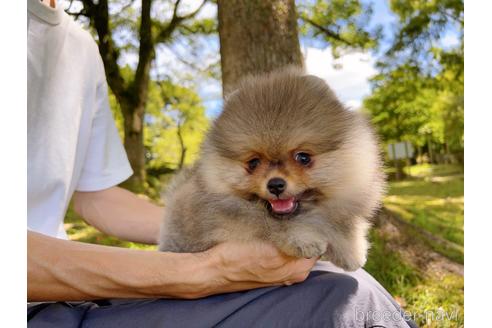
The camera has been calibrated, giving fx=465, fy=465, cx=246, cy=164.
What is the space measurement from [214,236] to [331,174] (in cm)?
46

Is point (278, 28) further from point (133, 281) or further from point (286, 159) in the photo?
point (133, 281)

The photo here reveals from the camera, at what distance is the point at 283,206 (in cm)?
157

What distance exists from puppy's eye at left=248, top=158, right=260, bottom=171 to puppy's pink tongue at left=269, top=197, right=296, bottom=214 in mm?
127

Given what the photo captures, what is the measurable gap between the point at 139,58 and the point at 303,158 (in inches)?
331

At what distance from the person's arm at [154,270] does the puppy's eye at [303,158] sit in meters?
0.31

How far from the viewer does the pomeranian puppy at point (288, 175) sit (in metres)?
1.54

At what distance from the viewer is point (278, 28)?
318 cm

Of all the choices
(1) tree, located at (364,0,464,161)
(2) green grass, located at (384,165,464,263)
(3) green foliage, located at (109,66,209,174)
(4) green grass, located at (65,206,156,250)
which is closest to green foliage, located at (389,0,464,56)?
(1) tree, located at (364,0,464,161)

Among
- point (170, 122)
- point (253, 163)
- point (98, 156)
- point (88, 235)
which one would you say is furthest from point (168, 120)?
point (253, 163)

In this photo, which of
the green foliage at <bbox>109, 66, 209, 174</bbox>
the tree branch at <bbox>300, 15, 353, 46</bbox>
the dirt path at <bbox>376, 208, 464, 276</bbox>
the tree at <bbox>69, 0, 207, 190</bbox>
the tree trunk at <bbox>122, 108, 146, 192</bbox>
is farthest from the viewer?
the green foliage at <bbox>109, 66, 209, 174</bbox>

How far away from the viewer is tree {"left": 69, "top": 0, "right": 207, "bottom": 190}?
8.47 meters

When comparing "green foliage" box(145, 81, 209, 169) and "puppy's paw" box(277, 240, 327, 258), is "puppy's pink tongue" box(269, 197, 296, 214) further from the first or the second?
"green foliage" box(145, 81, 209, 169)
